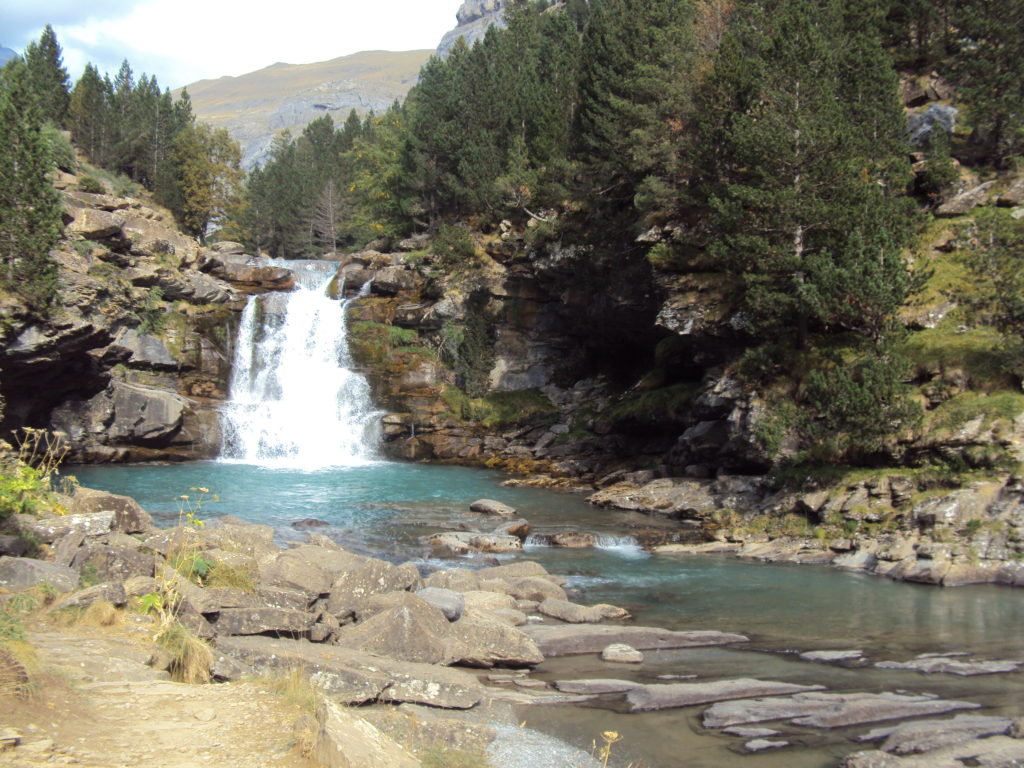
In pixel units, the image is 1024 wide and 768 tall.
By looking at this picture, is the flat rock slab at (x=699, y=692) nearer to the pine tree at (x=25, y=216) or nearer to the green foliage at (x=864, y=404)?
the green foliage at (x=864, y=404)

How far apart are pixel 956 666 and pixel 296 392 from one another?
35.1 metres

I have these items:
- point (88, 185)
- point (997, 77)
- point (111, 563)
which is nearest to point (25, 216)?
point (88, 185)

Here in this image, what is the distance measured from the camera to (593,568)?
1877cm

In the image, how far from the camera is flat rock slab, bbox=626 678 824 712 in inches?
371

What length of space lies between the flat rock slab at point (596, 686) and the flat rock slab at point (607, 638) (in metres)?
1.49

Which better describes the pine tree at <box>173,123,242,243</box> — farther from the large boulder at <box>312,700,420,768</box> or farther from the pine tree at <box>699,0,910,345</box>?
the large boulder at <box>312,700,420,768</box>

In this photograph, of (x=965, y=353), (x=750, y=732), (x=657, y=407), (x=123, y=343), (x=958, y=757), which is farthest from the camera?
(x=123, y=343)

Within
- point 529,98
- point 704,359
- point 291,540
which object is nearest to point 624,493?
point 704,359

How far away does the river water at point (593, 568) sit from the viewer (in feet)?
30.1

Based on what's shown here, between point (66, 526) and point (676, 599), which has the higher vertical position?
point (66, 526)

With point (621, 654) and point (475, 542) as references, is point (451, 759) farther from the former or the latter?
point (475, 542)

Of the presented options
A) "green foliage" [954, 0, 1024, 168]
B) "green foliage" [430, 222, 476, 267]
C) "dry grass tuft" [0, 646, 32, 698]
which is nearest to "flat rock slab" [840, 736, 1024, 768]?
"dry grass tuft" [0, 646, 32, 698]

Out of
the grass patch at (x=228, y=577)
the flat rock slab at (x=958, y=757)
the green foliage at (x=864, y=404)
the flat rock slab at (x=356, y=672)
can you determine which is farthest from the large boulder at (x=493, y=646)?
the green foliage at (x=864, y=404)

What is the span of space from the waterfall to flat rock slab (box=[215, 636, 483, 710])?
26.7m
